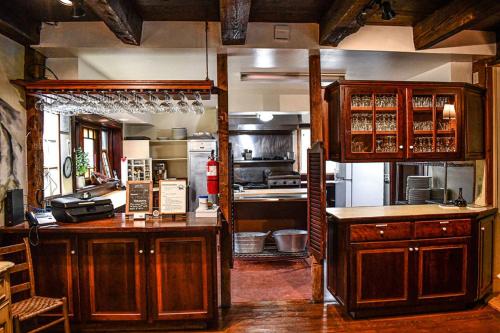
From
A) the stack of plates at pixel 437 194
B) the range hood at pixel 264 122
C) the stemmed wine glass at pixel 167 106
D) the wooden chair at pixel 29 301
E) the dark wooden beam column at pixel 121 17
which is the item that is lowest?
the wooden chair at pixel 29 301

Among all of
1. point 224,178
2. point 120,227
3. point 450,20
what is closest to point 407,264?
point 224,178

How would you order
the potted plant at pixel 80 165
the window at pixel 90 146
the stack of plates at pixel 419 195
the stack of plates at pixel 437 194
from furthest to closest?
the window at pixel 90 146 → the potted plant at pixel 80 165 → the stack of plates at pixel 419 195 → the stack of plates at pixel 437 194

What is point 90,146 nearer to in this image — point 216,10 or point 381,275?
point 216,10

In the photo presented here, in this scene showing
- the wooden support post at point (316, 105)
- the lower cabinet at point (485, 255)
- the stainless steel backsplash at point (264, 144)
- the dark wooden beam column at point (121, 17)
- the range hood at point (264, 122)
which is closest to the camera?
the dark wooden beam column at point (121, 17)

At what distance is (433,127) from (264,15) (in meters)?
1.93

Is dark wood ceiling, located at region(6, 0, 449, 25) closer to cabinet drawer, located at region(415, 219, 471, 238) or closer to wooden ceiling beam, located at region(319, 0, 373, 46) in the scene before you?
wooden ceiling beam, located at region(319, 0, 373, 46)

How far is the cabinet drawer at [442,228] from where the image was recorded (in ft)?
10.2

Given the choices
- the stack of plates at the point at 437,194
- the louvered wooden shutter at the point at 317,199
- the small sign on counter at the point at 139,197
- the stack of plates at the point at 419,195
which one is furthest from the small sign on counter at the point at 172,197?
the stack of plates at the point at 437,194

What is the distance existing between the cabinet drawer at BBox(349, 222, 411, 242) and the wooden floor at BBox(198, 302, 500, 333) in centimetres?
73

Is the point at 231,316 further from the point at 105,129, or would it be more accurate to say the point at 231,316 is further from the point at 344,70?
the point at 105,129

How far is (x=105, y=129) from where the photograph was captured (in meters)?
6.66

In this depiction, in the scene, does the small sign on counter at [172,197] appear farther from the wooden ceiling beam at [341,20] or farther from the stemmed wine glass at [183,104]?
the wooden ceiling beam at [341,20]

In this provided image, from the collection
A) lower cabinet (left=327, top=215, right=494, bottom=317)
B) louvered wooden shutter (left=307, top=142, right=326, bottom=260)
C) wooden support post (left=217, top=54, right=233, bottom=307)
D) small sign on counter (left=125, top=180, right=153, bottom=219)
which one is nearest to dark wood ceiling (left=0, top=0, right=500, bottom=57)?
wooden support post (left=217, top=54, right=233, bottom=307)

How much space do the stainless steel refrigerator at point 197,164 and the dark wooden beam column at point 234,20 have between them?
3.97m
